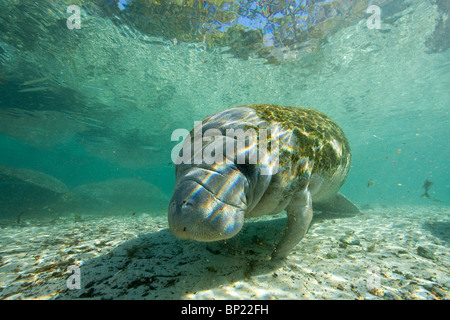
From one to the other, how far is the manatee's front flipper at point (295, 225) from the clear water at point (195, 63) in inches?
375

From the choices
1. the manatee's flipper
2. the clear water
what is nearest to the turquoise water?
the clear water

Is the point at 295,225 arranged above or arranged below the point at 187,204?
below

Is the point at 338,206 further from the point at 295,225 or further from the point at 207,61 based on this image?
the point at 207,61

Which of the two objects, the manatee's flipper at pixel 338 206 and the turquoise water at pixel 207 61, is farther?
the turquoise water at pixel 207 61

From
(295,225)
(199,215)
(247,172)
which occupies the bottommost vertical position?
(295,225)

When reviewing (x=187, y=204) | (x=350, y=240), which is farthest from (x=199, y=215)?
(x=350, y=240)

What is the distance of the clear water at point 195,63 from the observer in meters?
9.23

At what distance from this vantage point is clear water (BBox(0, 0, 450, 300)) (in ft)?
30.3
